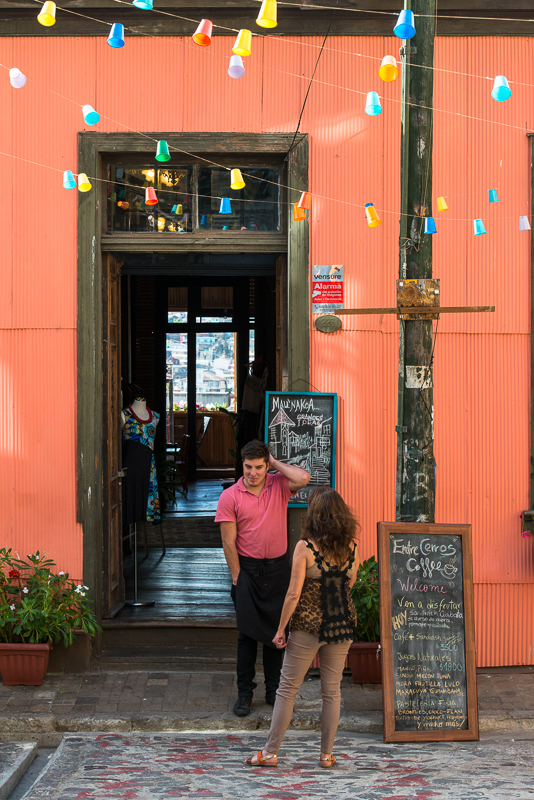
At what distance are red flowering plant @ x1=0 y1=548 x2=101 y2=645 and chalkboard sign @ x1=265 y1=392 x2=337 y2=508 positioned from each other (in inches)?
67.0

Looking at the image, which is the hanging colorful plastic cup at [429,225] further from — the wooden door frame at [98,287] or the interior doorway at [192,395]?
the interior doorway at [192,395]

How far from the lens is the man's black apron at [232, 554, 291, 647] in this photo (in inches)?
171

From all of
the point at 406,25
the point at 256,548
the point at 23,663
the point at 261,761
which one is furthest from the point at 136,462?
the point at 406,25

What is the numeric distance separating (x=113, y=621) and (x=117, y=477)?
1.10m

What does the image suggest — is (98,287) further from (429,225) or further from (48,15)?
(429,225)

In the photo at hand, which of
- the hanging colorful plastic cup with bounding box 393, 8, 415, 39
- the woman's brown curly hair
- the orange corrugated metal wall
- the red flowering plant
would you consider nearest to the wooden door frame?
the orange corrugated metal wall

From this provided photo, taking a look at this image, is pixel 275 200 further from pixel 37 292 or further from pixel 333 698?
pixel 333 698

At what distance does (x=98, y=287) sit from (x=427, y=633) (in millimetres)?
3198

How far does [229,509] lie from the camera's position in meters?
4.32

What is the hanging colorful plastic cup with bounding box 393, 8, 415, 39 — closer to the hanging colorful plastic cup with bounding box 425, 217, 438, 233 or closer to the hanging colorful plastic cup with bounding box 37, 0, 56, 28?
the hanging colorful plastic cup with bounding box 425, 217, 438, 233

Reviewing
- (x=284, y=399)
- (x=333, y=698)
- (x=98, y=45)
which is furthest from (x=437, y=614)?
(x=98, y=45)

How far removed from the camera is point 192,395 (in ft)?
46.1

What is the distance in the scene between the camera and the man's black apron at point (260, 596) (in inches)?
171

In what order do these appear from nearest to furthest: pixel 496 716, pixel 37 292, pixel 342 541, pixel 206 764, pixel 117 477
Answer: pixel 342 541 → pixel 206 764 → pixel 496 716 → pixel 37 292 → pixel 117 477
